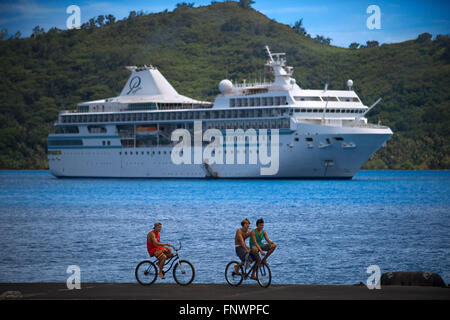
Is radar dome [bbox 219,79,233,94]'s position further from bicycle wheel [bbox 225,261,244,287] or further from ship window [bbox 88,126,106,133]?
bicycle wheel [bbox 225,261,244,287]

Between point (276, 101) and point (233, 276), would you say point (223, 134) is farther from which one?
point (233, 276)

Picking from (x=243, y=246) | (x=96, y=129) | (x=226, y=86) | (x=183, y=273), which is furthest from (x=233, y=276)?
(x=96, y=129)

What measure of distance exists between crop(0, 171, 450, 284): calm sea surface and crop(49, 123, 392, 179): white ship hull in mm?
5635

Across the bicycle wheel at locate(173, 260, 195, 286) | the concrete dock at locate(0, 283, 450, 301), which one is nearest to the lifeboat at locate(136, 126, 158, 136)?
the bicycle wheel at locate(173, 260, 195, 286)

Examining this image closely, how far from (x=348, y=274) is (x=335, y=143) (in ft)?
156

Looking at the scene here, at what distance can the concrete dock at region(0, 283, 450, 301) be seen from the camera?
1438 centimetres

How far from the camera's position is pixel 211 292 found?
1534cm

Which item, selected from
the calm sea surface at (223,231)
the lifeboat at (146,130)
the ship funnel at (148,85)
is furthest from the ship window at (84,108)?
the calm sea surface at (223,231)

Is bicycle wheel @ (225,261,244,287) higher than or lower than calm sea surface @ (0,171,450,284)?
higher

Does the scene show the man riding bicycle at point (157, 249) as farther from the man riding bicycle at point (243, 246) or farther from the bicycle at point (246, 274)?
the man riding bicycle at point (243, 246)

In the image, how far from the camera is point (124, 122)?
89750 millimetres

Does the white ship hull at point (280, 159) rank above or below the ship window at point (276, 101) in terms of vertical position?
below

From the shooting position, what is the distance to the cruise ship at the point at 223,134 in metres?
72.7

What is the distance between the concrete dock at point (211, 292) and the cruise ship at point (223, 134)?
55.1 m
